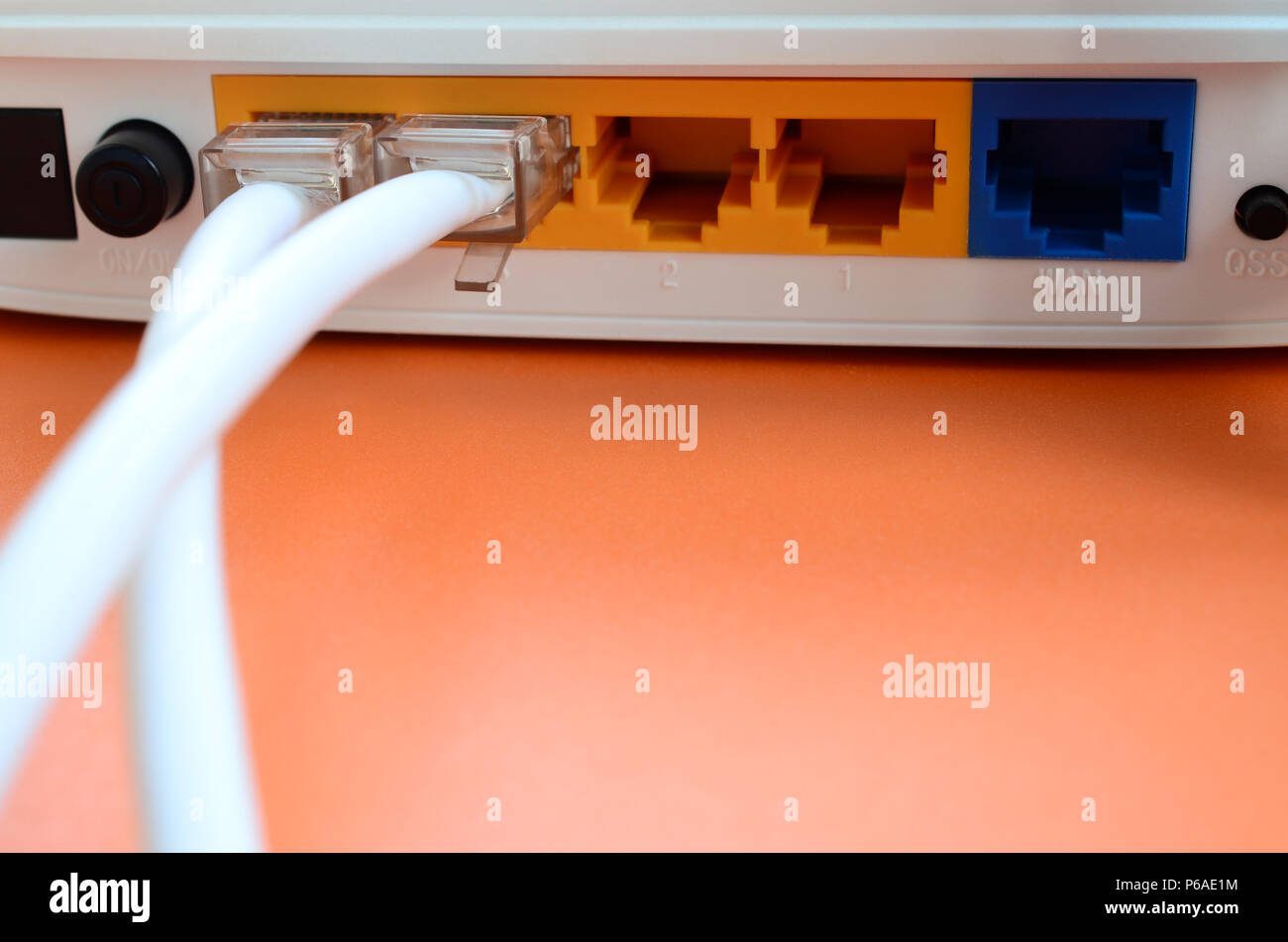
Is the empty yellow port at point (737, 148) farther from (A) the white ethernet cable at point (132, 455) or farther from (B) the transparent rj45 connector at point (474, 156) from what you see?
(A) the white ethernet cable at point (132, 455)

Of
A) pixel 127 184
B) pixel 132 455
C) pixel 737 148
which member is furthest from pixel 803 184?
pixel 132 455

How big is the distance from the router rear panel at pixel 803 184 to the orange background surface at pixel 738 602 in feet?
0.09

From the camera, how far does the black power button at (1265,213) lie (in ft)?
1.82

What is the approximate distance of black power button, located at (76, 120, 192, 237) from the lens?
1.92 feet

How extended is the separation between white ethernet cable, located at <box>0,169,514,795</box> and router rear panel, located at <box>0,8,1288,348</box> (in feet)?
1.06

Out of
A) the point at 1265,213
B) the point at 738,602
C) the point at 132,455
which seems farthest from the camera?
the point at 1265,213

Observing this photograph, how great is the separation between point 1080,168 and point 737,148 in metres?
0.16

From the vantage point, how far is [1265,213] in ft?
1.82

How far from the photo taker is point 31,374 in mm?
644

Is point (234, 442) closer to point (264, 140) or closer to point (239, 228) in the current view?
point (264, 140)

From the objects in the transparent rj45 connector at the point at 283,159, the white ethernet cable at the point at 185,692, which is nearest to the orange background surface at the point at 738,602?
the white ethernet cable at the point at 185,692

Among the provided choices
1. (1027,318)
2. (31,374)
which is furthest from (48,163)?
(1027,318)

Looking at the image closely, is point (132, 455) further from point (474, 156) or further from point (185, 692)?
point (474, 156)

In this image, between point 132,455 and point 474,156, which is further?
point 474,156
